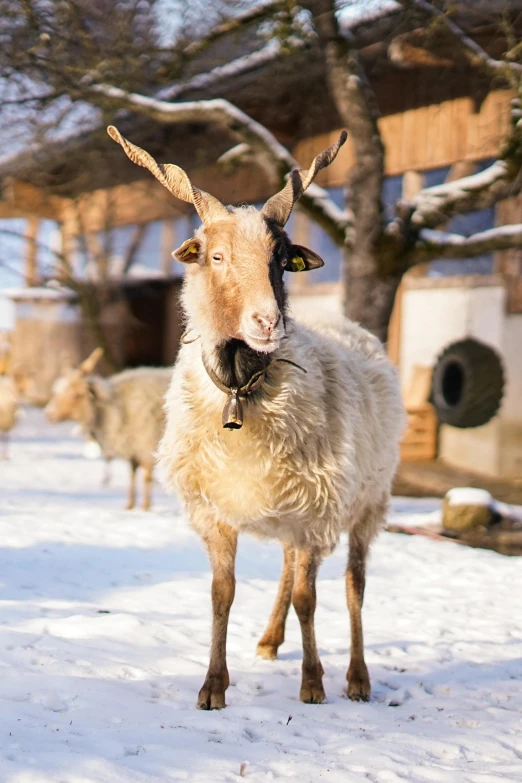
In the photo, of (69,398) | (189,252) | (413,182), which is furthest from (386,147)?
(189,252)

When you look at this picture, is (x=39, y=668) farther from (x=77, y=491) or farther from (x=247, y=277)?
(x=77, y=491)

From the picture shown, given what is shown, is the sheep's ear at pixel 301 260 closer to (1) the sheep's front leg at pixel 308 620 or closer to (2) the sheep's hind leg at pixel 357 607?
(1) the sheep's front leg at pixel 308 620

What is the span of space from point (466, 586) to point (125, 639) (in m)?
3.04

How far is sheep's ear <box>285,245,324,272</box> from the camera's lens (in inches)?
160

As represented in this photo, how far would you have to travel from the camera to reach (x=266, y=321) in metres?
3.52


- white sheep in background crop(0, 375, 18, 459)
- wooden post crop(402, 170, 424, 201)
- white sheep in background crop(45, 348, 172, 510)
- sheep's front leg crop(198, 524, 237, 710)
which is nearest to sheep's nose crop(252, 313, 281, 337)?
sheep's front leg crop(198, 524, 237, 710)

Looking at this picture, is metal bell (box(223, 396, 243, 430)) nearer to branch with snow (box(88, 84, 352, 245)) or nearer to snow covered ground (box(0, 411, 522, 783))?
snow covered ground (box(0, 411, 522, 783))

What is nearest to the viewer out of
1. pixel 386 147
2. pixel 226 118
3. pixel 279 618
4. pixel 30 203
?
pixel 279 618

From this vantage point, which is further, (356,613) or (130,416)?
(130,416)

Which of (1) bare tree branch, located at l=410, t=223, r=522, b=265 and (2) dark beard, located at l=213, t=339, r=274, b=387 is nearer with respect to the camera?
(2) dark beard, located at l=213, t=339, r=274, b=387

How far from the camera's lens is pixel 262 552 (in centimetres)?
745

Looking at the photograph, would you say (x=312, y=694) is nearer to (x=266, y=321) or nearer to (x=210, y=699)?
(x=210, y=699)

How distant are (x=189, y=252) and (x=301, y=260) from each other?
53 centimetres

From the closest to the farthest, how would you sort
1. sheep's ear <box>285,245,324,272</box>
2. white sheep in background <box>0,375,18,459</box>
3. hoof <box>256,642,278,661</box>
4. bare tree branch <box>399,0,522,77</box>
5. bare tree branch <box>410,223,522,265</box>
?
1. sheep's ear <box>285,245,324,272</box>
2. hoof <box>256,642,278,661</box>
3. bare tree branch <box>399,0,522,77</box>
4. bare tree branch <box>410,223,522,265</box>
5. white sheep in background <box>0,375,18,459</box>
